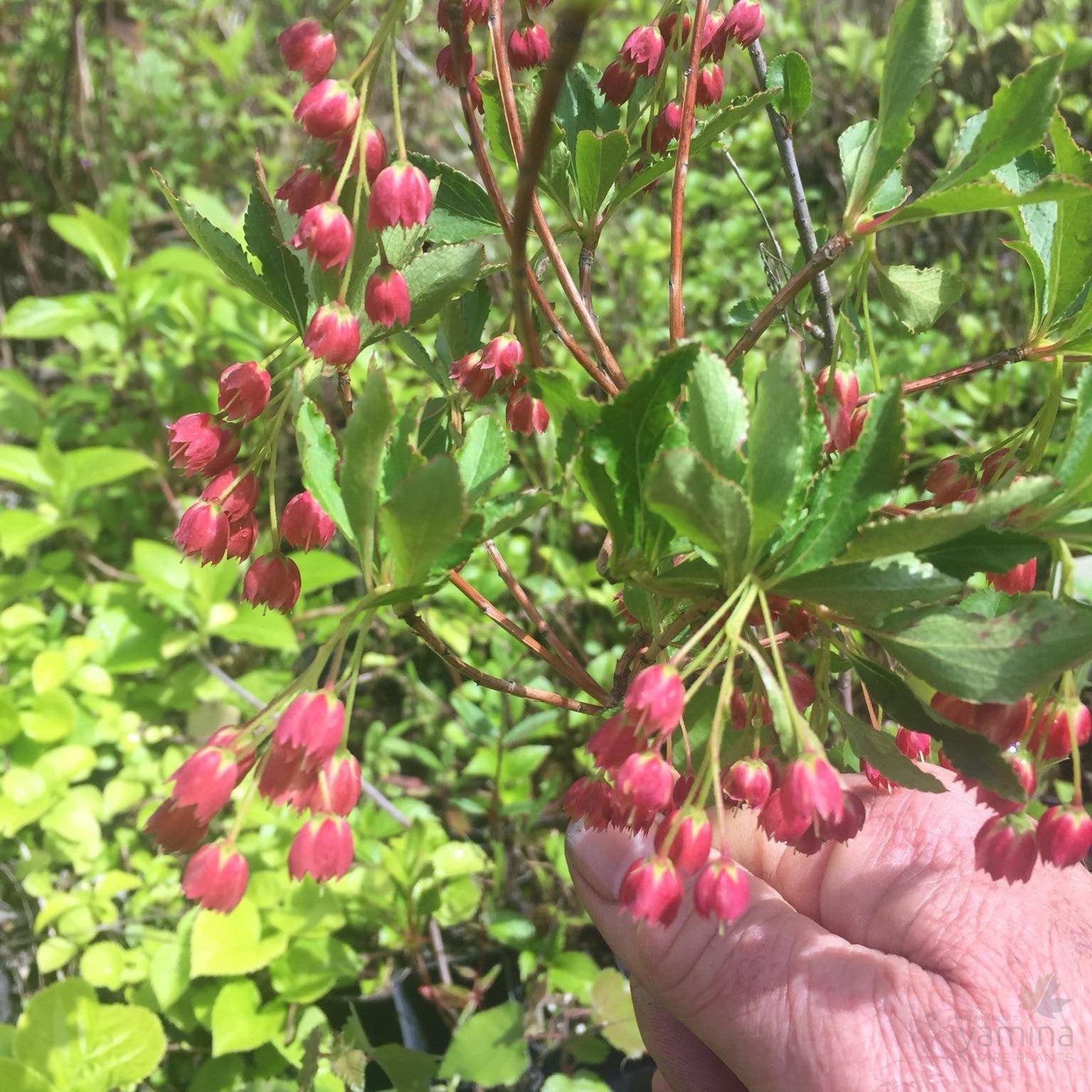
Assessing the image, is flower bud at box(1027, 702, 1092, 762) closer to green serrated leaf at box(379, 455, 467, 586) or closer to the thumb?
the thumb

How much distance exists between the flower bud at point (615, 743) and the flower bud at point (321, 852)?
0.63 ft

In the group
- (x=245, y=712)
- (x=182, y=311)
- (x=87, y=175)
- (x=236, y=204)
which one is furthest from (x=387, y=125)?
(x=245, y=712)

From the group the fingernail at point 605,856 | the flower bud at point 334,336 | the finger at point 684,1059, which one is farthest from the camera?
the finger at point 684,1059

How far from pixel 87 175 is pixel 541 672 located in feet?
8.95

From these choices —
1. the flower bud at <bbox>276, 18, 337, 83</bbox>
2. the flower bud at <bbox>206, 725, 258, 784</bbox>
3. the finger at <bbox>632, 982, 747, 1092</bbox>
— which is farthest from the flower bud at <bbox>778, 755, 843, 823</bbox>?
the finger at <bbox>632, 982, 747, 1092</bbox>

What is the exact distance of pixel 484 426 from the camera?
69cm

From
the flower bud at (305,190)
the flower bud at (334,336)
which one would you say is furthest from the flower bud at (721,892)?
the flower bud at (305,190)

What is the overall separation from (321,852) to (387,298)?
15.8 inches

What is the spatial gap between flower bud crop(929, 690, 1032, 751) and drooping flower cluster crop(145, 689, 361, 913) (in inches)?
17.0

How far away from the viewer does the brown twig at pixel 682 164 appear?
2.29 feet

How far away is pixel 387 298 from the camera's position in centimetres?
62

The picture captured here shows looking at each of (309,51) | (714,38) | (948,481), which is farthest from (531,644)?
(714,38)

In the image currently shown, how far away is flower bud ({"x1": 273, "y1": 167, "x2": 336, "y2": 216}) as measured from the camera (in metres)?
0.61

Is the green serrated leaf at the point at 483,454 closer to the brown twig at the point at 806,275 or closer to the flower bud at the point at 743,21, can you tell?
the brown twig at the point at 806,275
